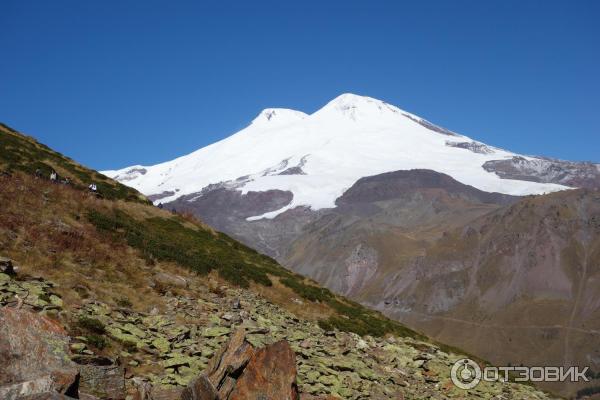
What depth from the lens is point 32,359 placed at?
35.4 feet

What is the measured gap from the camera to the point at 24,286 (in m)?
16.6

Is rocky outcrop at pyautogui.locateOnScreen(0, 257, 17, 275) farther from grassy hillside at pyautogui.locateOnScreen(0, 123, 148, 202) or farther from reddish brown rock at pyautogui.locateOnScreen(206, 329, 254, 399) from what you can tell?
grassy hillside at pyautogui.locateOnScreen(0, 123, 148, 202)

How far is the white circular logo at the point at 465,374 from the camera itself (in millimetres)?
22719

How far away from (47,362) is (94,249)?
13633 millimetres

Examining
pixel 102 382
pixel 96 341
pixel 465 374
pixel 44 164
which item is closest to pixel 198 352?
pixel 96 341

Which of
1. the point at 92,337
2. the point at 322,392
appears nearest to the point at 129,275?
the point at 92,337

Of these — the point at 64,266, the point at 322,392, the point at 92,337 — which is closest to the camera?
the point at 92,337

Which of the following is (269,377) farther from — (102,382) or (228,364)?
(102,382)

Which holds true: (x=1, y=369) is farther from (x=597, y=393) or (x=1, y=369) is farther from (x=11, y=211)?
(x=597, y=393)

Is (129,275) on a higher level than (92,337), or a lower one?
higher

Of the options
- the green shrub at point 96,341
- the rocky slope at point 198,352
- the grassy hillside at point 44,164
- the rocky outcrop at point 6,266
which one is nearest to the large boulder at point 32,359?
the rocky slope at point 198,352

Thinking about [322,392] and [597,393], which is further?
[597,393]

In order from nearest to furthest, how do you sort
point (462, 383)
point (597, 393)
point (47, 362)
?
point (47, 362), point (462, 383), point (597, 393)

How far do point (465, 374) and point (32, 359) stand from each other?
19.3 meters
